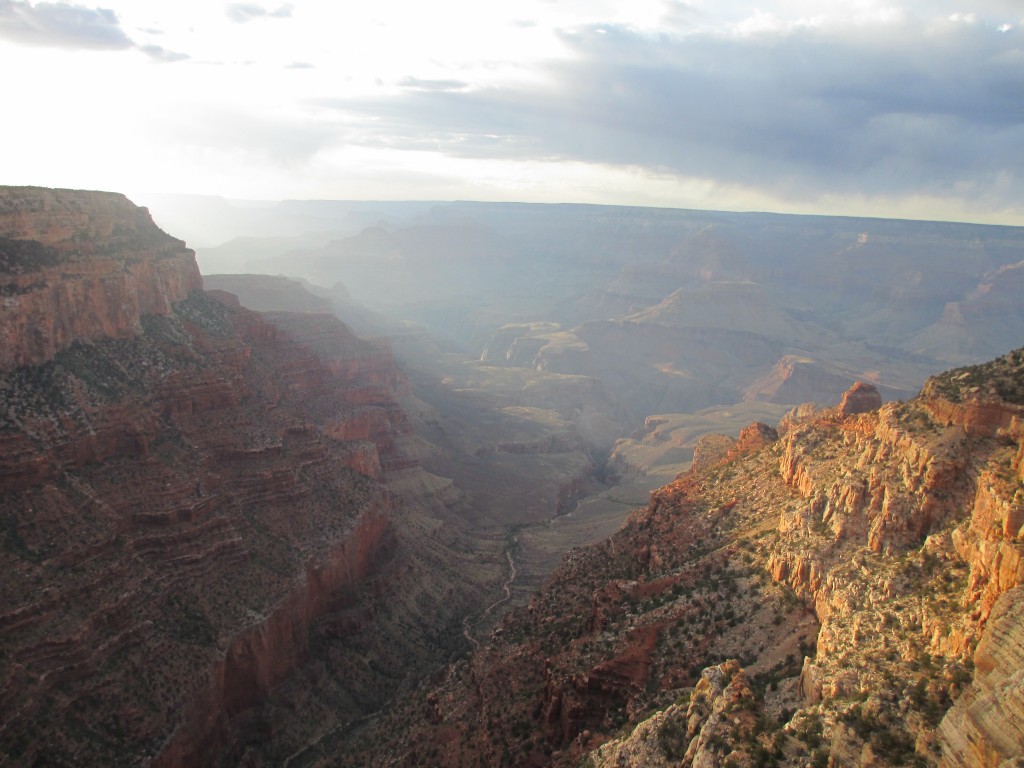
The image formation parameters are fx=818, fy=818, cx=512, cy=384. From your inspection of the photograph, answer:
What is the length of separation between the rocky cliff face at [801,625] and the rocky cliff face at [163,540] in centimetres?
960

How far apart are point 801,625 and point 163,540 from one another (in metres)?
32.9

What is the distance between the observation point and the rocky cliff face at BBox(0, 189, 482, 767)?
36.6 meters

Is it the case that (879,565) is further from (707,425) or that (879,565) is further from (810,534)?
(707,425)

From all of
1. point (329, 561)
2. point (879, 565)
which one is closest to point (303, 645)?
point (329, 561)

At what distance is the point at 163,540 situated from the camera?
144 feet

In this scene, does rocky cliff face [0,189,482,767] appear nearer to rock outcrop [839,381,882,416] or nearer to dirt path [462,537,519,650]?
dirt path [462,537,519,650]

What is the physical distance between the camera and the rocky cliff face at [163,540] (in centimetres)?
3659

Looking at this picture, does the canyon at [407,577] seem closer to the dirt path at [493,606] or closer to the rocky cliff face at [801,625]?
the rocky cliff face at [801,625]

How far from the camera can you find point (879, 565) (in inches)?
992

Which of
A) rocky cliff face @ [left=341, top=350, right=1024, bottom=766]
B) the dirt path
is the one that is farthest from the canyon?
the dirt path

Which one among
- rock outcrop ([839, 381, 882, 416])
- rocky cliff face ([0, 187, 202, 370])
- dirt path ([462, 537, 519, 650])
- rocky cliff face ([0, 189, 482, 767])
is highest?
rocky cliff face ([0, 187, 202, 370])

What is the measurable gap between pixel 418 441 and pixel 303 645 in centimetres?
4962

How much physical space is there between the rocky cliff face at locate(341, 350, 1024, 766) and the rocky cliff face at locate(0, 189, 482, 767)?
31.5 feet

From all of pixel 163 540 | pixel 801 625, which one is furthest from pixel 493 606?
pixel 801 625
